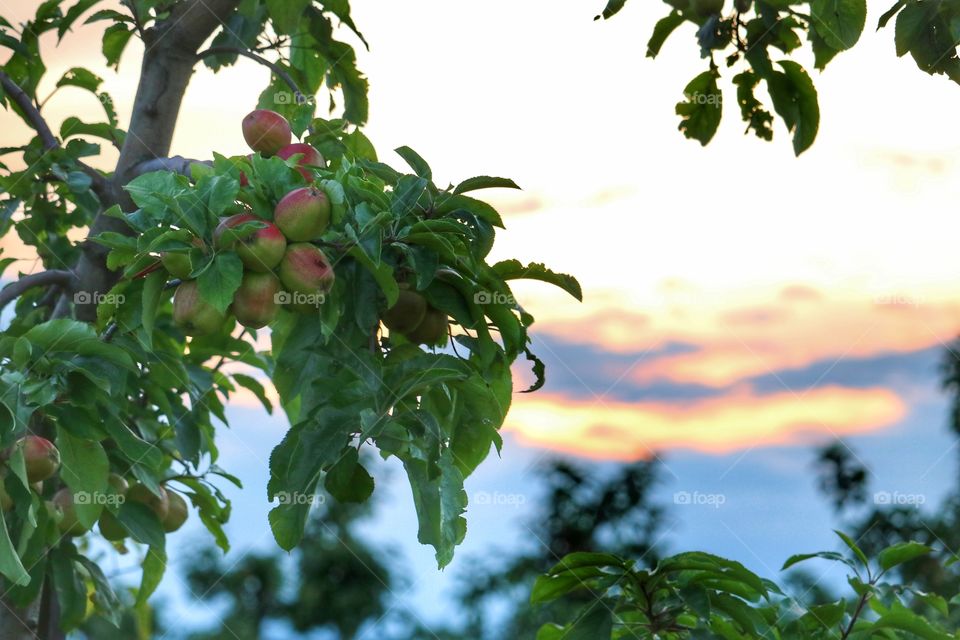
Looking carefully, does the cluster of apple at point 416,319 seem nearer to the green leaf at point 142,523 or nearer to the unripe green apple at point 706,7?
the unripe green apple at point 706,7

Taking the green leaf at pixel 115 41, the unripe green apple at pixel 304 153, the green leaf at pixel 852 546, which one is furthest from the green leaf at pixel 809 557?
the green leaf at pixel 115 41

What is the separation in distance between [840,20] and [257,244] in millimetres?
990

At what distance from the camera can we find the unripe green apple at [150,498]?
245cm

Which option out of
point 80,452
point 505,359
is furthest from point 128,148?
point 505,359

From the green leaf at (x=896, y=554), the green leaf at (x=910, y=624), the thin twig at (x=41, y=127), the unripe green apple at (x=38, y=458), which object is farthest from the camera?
the thin twig at (x=41, y=127)

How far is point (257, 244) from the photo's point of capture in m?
1.54

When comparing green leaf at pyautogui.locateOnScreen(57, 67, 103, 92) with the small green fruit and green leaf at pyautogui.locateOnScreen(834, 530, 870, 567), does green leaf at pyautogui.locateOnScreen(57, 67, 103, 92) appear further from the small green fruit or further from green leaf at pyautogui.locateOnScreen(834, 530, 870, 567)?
green leaf at pyautogui.locateOnScreen(834, 530, 870, 567)

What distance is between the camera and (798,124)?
1872mm

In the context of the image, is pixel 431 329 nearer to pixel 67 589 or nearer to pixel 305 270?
pixel 305 270

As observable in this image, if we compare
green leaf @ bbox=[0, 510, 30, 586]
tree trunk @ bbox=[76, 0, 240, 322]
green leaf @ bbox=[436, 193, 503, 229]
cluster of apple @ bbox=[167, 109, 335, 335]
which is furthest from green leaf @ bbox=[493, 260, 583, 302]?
tree trunk @ bbox=[76, 0, 240, 322]

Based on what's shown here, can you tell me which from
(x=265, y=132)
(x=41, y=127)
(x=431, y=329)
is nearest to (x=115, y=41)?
(x=41, y=127)

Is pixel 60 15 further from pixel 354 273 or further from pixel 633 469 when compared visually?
pixel 633 469

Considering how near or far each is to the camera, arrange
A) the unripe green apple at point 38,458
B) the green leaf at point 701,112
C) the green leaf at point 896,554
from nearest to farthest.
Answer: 1. the green leaf at point 896,554
2. the green leaf at point 701,112
3. the unripe green apple at point 38,458

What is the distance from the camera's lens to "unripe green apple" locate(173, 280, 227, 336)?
159 centimetres
